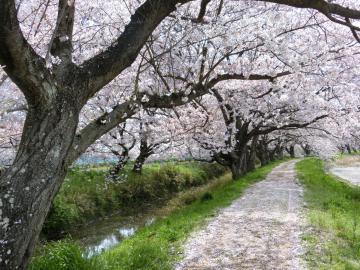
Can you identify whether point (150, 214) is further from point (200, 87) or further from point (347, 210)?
point (200, 87)

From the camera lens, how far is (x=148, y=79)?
37.8 ft

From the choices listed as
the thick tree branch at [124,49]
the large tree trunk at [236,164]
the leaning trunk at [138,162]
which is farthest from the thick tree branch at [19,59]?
the large tree trunk at [236,164]

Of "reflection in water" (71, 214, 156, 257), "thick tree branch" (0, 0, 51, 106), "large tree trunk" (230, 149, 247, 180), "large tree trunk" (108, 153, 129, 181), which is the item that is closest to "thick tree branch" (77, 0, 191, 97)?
"thick tree branch" (0, 0, 51, 106)

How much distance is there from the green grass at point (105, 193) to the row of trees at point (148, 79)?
1.08m

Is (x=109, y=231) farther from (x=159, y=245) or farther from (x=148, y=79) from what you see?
(x=159, y=245)

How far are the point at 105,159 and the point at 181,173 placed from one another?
6.83m

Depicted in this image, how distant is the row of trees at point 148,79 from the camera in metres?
3.97

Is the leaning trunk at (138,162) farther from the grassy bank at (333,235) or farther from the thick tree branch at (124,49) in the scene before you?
the thick tree branch at (124,49)

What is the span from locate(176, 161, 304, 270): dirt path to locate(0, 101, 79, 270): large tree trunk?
390 centimetres

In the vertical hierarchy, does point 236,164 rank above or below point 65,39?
below

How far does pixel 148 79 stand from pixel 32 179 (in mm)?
7805

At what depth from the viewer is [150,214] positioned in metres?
18.1

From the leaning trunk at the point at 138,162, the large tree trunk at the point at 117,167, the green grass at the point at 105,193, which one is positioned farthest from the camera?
the leaning trunk at the point at 138,162

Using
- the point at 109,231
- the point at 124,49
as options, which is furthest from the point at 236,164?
the point at 124,49
